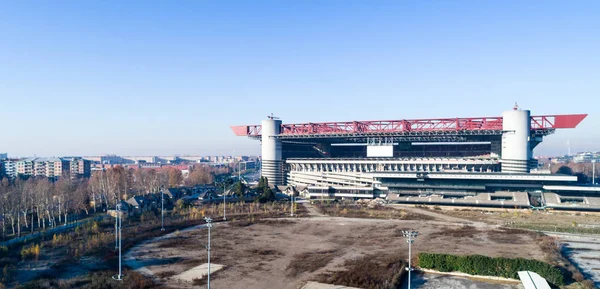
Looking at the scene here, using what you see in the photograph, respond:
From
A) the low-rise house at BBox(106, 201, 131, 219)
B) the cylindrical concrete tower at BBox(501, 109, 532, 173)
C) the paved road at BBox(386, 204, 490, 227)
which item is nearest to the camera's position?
the paved road at BBox(386, 204, 490, 227)

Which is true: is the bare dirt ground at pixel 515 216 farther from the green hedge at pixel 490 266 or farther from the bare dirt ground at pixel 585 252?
the green hedge at pixel 490 266

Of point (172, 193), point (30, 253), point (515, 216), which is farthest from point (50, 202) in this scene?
point (515, 216)

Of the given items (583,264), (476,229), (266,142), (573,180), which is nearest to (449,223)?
(476,229)

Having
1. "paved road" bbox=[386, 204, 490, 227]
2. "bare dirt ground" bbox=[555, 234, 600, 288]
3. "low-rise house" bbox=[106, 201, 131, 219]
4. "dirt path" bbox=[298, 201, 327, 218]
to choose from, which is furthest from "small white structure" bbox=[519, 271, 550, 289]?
"low-rise house" bbox=[106, 201, 131, 219]

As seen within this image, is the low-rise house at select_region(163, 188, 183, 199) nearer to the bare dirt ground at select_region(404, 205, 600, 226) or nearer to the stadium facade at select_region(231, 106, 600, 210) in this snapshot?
the stadium facade at select_region(231, 106, 600, 210)

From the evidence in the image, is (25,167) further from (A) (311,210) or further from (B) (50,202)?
(A) (311,210)

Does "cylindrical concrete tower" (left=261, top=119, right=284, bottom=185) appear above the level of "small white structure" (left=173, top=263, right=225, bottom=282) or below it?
above
